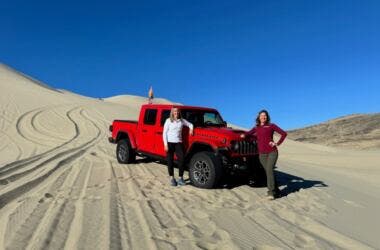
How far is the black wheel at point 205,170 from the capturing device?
8750 mm

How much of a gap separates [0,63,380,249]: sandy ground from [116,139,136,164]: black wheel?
304mm

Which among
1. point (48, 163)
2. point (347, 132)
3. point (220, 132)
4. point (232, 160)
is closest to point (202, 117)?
point (220, 132)

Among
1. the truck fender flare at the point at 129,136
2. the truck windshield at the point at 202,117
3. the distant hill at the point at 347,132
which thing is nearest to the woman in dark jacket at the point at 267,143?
the truck windshield at the point at 202,117

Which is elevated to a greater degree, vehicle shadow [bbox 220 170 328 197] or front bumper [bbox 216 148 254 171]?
front bumper [bbox 216 148 254 171]

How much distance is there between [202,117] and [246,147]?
1.73m

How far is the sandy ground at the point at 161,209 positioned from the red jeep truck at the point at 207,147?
414mm

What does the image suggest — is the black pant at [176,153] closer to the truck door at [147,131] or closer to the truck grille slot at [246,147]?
the truck grille slot at [246,147]

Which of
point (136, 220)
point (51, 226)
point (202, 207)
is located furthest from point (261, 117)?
point (51, 226)

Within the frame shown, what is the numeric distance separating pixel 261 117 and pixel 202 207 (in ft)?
7.65

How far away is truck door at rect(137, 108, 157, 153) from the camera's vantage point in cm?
1110

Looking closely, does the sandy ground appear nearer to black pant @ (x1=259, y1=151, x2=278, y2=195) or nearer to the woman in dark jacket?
black pant @ (x1=259, y1=151, x2=278, y2=195)

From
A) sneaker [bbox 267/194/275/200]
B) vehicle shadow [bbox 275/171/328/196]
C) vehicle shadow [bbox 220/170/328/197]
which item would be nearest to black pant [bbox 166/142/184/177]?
vehicle shadow [bbox 220/170/328/197]

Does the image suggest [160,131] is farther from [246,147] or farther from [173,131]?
[246,147]

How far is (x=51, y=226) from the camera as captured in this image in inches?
222
